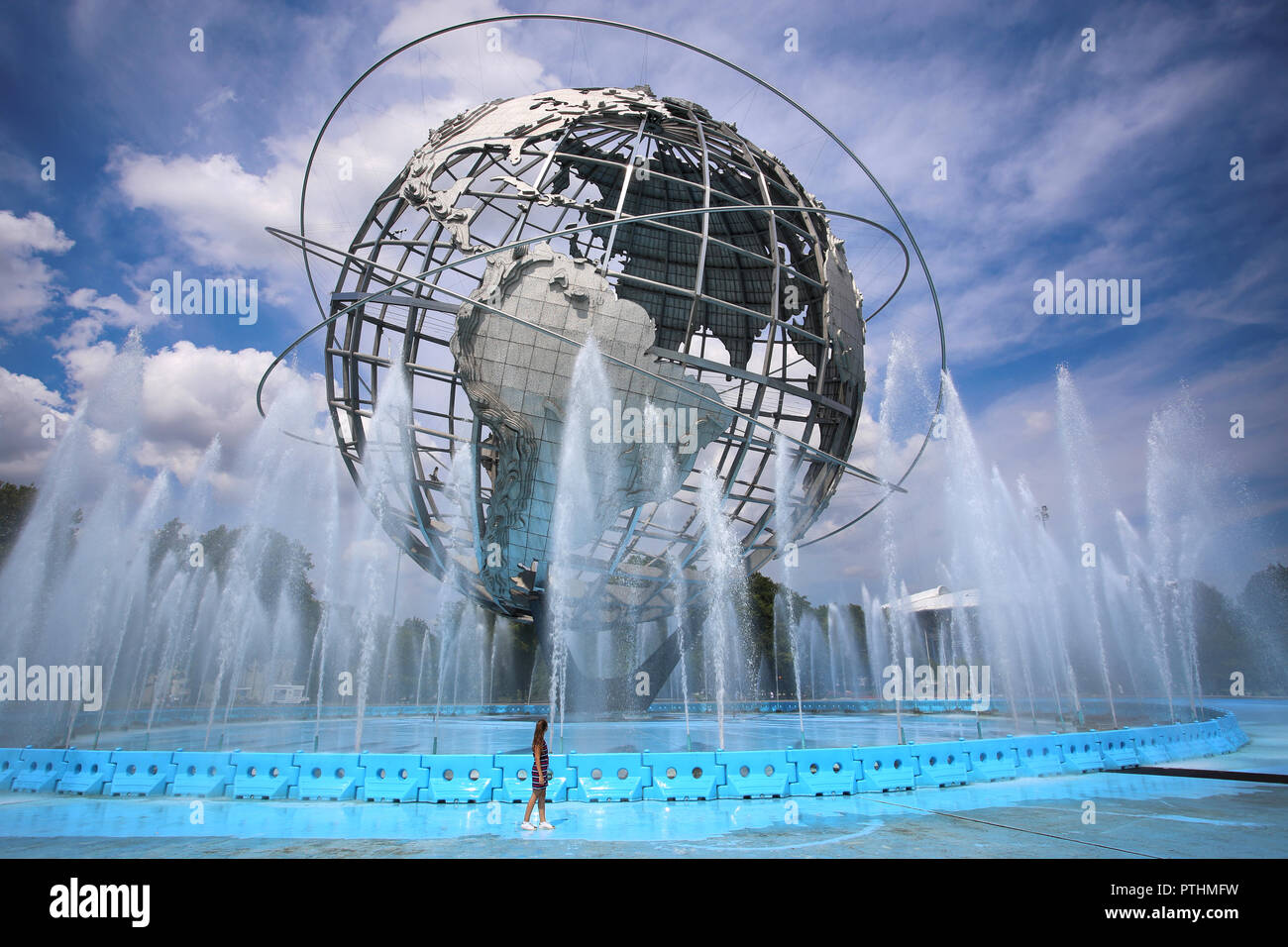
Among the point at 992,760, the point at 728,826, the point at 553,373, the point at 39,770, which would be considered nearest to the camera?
the point at 728,826

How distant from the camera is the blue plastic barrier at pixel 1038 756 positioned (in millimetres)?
8781

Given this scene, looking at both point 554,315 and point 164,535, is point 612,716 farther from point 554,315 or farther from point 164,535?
point 164,535

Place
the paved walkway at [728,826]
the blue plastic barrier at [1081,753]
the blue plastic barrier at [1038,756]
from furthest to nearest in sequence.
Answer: the blue plastic barrier at [1081,753] → the blue plastic barrier at [1038,756] → the paved walkway at [728,826]

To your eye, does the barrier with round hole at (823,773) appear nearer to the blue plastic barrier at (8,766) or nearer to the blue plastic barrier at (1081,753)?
the blue plastic barrier at (1081,753)

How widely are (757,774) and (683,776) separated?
85 cm

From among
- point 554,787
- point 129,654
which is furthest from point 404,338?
point 129,654

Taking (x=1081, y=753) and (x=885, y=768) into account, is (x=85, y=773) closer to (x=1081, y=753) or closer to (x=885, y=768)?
(x=885, y=768)

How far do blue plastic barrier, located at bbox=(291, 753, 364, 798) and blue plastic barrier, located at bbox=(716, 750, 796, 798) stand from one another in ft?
13.4

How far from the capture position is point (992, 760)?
869 cm

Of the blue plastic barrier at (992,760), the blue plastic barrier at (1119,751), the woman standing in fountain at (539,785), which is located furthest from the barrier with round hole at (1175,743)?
the woman standing in fountain at (539,785)

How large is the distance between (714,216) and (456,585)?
1072cm

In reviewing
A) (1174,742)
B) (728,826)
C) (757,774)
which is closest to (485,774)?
(728,826)

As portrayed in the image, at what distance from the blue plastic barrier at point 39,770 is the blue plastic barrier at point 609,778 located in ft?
20.6

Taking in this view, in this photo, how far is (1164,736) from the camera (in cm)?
1009
